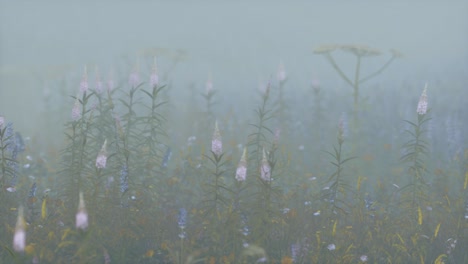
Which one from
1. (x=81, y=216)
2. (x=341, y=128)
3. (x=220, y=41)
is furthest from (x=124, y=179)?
(x=220, y=41)

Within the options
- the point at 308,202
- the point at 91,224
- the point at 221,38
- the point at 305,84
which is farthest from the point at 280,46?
the point at 91,224

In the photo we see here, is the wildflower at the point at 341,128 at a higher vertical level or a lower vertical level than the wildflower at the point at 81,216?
higher

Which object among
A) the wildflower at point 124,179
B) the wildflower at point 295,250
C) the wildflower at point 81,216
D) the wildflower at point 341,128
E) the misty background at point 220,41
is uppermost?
the misty background at point 220,41

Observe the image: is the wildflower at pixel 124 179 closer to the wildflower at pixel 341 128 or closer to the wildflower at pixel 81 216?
the wildflower at pixel 81 216

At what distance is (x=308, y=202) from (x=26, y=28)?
54.3 metres

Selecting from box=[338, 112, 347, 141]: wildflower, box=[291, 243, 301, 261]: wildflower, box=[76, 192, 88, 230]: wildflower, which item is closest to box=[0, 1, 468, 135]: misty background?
box=[338, 112, 347, 141]: wildflower

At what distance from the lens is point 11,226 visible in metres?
7.22

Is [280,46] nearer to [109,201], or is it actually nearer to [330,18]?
[330,18]

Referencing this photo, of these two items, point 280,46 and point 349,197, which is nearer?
point 349,197

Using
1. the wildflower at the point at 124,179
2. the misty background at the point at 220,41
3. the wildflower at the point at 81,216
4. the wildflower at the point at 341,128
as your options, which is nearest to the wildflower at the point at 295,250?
the wildflower at the point at 341,128

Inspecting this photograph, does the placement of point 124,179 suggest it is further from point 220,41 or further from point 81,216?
point 220,41

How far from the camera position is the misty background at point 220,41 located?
24906mm

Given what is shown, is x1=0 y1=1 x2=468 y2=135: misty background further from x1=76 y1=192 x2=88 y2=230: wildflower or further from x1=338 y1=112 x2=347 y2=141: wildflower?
x1=76 y1=192 x2=88 y2=230: wildflower

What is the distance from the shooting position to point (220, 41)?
41.0 m
